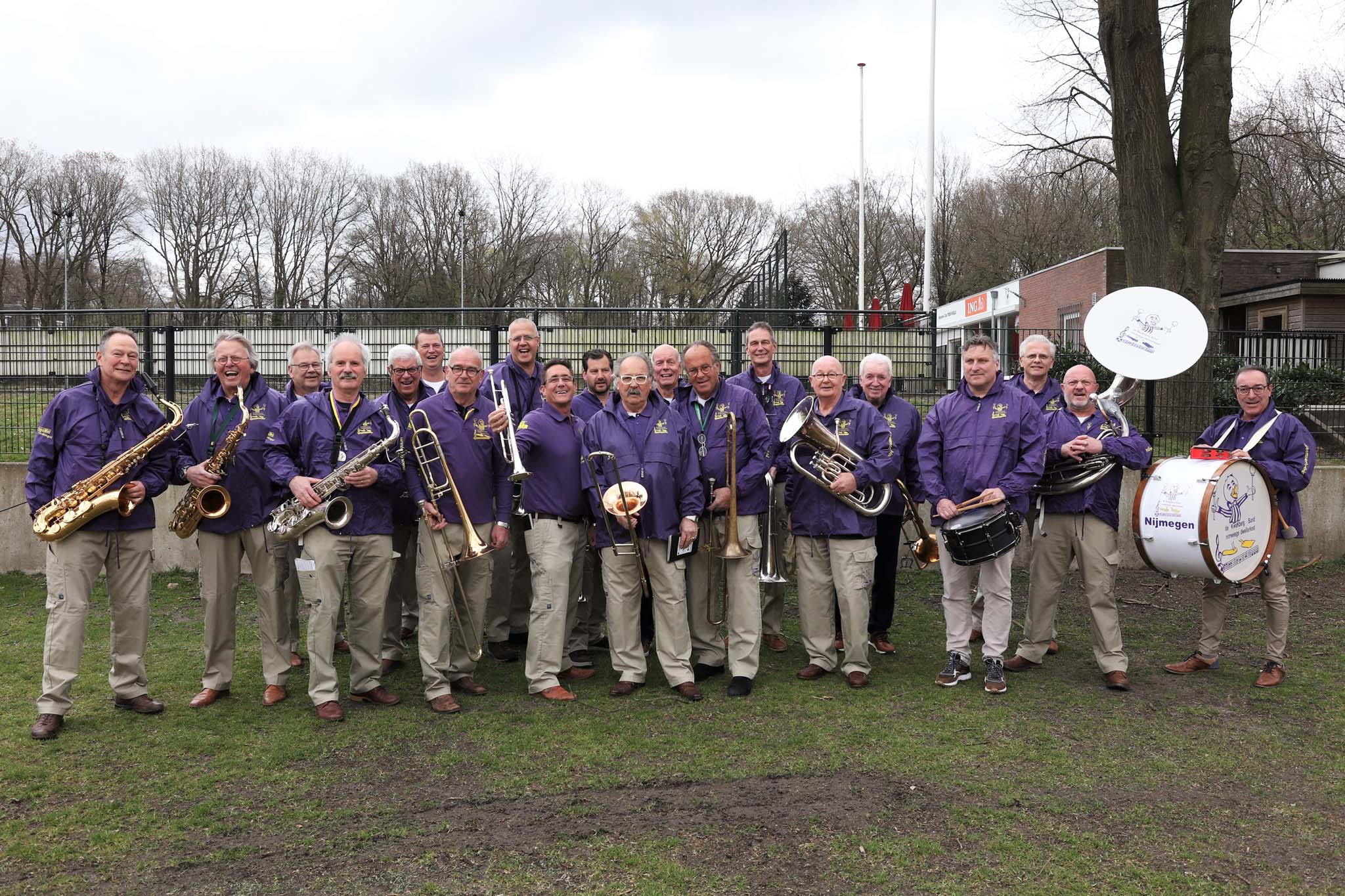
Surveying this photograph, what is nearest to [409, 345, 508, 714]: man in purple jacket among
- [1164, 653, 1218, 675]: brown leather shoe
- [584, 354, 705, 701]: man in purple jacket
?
[584, 354, 705, 701]: man in purple jacket

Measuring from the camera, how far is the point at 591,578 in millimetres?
7148

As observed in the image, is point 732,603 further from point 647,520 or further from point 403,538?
point 403,538

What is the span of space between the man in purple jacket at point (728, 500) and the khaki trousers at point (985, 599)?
714mm

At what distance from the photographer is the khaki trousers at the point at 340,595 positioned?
18.6 feet

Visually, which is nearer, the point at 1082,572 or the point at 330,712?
the point at 330,712

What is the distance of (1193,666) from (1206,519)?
1302 mm

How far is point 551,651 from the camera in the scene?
608 centimetres

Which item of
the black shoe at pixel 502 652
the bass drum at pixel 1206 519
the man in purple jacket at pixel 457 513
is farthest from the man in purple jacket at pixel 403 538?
the bass drum at pixel 1206 519

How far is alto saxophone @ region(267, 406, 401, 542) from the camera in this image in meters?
5.55

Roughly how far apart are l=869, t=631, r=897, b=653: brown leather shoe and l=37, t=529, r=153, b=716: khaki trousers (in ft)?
15.8

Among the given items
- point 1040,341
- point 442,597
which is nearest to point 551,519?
point 442,597

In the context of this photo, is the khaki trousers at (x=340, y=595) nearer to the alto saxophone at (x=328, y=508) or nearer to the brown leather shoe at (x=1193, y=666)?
the alto saxophone at (x=328, y=508)

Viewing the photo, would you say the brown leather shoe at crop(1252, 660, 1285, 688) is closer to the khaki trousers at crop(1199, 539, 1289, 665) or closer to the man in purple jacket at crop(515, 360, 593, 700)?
the khaki trousers at crop(1199, 539, 1289, 665)

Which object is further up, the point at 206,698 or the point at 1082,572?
the point at 1082,572
